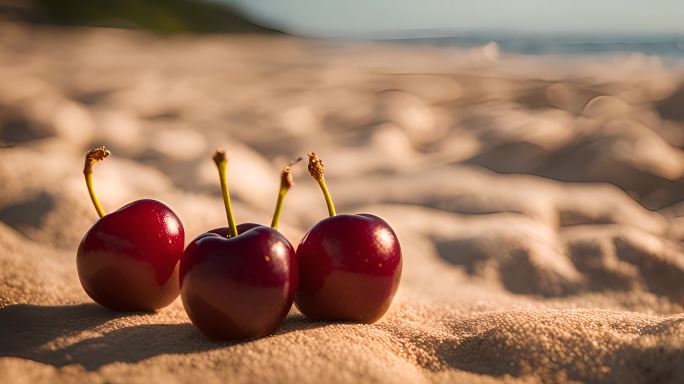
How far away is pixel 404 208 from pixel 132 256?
1.61m

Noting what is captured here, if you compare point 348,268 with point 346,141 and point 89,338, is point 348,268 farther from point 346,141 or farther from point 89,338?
point 346,141

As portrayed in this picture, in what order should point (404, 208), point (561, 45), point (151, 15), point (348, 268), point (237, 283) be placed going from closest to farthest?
point (237, 283) → point (348, 268) → point (404, 208) → point (561, 45) → point (151, 15)

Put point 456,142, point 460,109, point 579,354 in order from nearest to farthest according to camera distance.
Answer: point 579,354 → point 456,142 → point 460,109

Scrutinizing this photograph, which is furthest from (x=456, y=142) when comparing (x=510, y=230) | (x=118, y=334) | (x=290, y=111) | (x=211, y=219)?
(x=118, y=334)

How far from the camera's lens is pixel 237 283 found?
1.31 metres

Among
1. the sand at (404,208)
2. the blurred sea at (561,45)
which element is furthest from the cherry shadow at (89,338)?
the blurred sea at (561,45)

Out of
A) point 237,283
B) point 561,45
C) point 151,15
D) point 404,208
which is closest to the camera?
point 237,283

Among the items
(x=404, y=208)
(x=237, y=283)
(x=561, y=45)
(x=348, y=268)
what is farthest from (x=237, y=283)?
(x=561, y=45)

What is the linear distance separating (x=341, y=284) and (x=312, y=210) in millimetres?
1450

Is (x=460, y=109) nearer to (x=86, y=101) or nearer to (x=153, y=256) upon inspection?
(x=86, y=101)

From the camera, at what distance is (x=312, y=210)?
2.86 meters

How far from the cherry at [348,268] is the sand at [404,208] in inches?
2.3

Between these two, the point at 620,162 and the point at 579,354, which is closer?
the point at 579,354

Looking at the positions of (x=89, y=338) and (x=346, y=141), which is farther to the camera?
(x=346, y=141)
